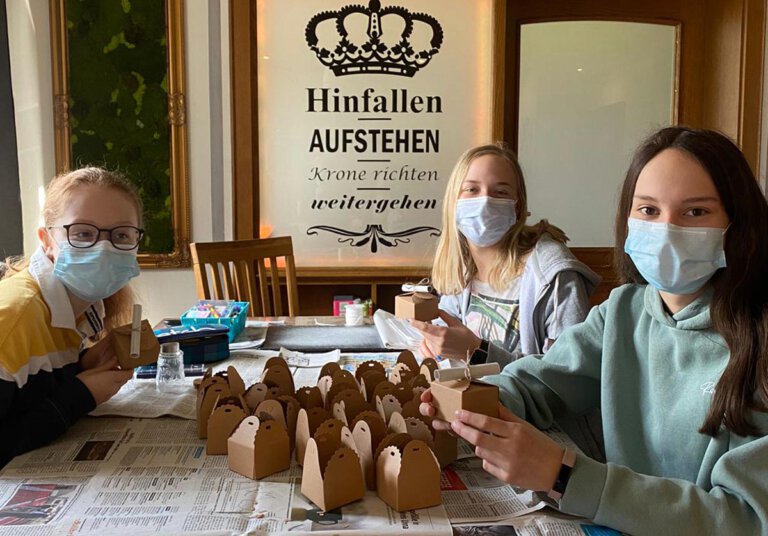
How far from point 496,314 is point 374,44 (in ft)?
6.38

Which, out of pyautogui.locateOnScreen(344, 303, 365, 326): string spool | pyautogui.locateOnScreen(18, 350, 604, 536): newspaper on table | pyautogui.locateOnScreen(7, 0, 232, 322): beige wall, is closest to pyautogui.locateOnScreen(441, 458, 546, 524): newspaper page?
pyautogui.locateOnScreen(18, 350, 604, 536): newspaper on table

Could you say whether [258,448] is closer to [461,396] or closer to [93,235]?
[461,396]

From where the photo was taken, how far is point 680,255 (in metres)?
1.08

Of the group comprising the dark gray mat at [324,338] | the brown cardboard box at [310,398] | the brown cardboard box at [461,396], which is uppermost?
the brown cardboard box at [461,396]

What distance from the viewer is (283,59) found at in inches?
134

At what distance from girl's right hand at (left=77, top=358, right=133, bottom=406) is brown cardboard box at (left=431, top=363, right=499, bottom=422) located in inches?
26.1

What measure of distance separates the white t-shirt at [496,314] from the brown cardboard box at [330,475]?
1015mm

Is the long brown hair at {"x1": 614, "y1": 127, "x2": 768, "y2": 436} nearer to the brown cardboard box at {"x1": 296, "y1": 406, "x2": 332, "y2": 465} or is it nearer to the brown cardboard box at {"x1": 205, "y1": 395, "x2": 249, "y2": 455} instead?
the brown cardboard box at {"x1": 296, "y1": 406, "x2": 332, "y2": 465}

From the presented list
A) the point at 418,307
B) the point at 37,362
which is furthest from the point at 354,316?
the point at 37,362

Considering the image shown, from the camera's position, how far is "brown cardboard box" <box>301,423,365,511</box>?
926mm

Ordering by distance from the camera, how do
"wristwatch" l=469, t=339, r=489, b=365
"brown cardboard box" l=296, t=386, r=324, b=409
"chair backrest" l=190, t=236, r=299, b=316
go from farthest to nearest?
"chair backrest" l=190, t=236, r=299, b=316, "wristwatch" l=469, t=339, r=489, b=365, "brown cardboard box" l=296, t=386, r=324, b=409

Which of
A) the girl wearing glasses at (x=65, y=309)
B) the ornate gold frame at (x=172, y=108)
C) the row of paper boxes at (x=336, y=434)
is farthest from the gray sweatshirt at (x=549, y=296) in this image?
the ornate gold frame at (x=172, y=108)

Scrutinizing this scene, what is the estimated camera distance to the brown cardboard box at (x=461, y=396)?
978 millimetres

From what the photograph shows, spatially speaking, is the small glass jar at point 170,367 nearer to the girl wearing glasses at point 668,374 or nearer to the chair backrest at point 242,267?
the girl wearing glasses at point 668,374
